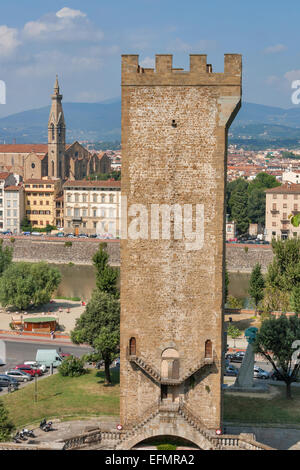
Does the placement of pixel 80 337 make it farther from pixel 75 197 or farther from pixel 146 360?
pixel 75 197

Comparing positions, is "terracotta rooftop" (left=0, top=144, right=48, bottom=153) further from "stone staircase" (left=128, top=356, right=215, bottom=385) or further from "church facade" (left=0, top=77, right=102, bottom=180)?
"stone staircase" (left=128, top=356, right=215, bottom=385)

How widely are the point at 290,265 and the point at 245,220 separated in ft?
133

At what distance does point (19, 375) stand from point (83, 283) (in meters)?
32.5

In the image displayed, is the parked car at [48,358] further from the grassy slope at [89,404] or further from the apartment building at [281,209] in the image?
the apartment building at [281,209]

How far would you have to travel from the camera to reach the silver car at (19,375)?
103 feet

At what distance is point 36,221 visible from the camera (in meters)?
89.8

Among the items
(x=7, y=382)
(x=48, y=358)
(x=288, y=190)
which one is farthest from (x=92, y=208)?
(x=7, y=382)

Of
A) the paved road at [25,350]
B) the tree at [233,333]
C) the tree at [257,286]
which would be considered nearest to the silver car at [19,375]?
the paved road at [25,350]

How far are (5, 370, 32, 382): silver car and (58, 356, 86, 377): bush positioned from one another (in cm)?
152

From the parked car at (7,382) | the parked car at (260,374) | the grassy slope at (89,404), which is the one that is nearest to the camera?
the grassy slope at (89,404)

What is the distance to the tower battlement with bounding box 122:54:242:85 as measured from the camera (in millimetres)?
20797

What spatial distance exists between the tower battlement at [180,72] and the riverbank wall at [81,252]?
1985 inches

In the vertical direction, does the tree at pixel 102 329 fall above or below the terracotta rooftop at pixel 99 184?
below

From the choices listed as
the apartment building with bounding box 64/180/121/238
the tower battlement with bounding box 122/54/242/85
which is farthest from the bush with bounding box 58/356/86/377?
the apartment building with bounding box 64/180/121/238
